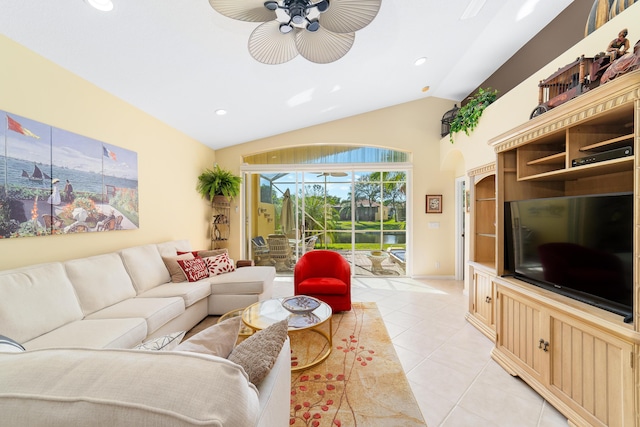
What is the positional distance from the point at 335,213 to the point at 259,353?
14.3 feet

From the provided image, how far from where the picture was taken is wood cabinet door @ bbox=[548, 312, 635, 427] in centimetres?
137

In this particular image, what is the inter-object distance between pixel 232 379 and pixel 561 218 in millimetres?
2335

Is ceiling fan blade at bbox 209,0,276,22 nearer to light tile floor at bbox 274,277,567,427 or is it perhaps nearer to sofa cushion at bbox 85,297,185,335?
sofa cushion at bbox 85,297,185,335

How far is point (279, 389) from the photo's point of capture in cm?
106

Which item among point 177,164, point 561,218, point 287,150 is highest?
point 287,150

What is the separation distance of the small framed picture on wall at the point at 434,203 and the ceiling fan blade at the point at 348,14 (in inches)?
155

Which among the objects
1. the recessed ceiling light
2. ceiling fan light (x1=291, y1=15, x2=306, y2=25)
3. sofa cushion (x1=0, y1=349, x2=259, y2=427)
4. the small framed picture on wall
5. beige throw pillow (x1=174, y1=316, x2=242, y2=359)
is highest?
the recessed ceiling light

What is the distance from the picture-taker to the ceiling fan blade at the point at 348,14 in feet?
5.00

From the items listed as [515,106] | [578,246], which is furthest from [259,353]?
[515,106]

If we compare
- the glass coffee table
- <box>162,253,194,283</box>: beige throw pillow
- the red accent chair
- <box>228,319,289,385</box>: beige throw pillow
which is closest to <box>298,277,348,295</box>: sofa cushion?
the red accent chair

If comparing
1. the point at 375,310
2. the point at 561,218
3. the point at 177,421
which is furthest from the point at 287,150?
the point at 177,421

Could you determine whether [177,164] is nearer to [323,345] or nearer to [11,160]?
[11,160]

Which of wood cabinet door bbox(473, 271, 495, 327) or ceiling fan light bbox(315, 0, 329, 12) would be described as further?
wood cabinet door bbox(473, 271, 495, 327)

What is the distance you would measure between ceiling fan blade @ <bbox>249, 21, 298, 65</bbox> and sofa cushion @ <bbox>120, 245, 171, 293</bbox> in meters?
2.42
